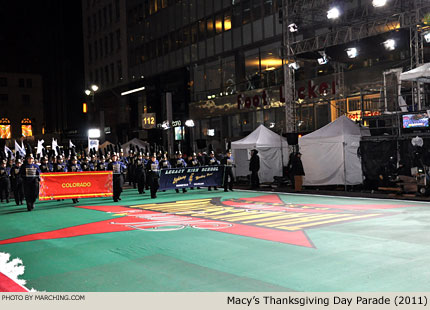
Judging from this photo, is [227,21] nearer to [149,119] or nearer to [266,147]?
[149,119]

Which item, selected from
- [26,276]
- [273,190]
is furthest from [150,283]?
[273,190]

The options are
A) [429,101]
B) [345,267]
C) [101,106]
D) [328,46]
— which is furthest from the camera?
[101,106]

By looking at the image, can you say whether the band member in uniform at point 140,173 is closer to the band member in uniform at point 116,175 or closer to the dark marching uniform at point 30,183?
the band member in uniform at point 116,175

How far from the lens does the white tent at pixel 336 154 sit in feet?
72.0

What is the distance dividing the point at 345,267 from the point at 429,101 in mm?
17287

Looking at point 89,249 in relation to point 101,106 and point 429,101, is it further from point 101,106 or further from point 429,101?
point 101,106

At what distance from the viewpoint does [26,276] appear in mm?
7859

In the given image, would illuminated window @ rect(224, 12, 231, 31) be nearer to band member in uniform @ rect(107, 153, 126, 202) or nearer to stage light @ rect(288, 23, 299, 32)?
stage light @ rect(288, 23, 299, 32)

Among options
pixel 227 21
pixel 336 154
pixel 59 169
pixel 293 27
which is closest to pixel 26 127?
pixel 227 21

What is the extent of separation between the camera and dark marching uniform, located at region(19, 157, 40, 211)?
59.8 ft

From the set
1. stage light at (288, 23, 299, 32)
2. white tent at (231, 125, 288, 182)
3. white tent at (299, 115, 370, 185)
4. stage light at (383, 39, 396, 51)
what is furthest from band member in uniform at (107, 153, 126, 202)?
stage light at (383, 39, 396, 51)

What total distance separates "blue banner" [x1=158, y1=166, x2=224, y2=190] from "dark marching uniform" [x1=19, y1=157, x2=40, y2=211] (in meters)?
6.08

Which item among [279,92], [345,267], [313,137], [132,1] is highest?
[132,1]

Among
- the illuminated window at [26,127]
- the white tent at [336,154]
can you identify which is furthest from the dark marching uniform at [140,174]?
the illuminated window at [26,127]
